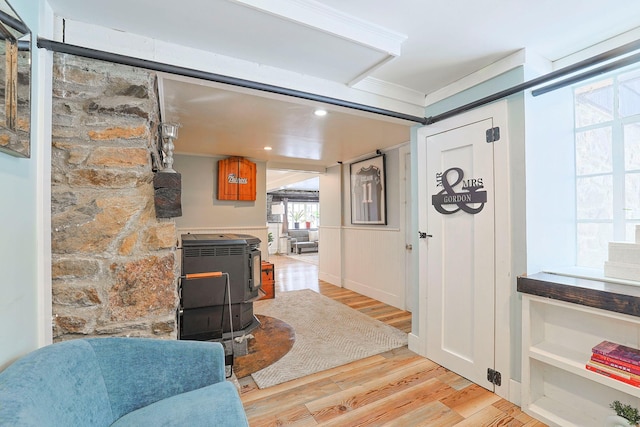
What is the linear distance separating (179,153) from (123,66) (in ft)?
9.86

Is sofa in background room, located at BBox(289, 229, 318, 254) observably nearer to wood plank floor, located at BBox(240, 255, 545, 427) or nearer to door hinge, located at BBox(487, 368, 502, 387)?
wood plank floor, located at BBox(240, 255, 545, 427)

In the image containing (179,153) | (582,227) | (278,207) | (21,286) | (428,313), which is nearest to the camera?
(21,286)

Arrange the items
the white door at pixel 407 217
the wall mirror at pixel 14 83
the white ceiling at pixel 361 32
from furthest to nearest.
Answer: the white door at pixel 407 217 → the white ceiling at pixel 361 32 → the wall mirror at pixel 14 83

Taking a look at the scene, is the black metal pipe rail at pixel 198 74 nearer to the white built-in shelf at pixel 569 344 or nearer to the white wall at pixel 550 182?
the white wall at pixel 550 182

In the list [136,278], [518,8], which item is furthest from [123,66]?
[518,8]

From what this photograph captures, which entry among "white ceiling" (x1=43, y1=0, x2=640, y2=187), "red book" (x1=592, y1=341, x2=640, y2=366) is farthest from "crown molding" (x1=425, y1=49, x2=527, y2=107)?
"red book" (x1=592, y1=341, x2=640, y2=366)

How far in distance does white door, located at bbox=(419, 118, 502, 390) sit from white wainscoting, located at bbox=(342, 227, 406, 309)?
1.49m

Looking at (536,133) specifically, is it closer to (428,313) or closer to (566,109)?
(566,109)

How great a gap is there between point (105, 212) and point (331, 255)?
4.34 metres

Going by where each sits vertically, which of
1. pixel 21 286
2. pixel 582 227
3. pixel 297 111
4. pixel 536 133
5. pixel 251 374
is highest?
pixel 297 111

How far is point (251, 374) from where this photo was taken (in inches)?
89.7

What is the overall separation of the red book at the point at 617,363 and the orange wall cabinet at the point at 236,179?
4.23 m

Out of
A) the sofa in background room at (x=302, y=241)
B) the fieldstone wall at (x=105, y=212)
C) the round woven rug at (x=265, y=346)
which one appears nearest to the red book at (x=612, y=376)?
the round woven rug at (x=265, y=346)

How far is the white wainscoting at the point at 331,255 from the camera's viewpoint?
17.3ft
